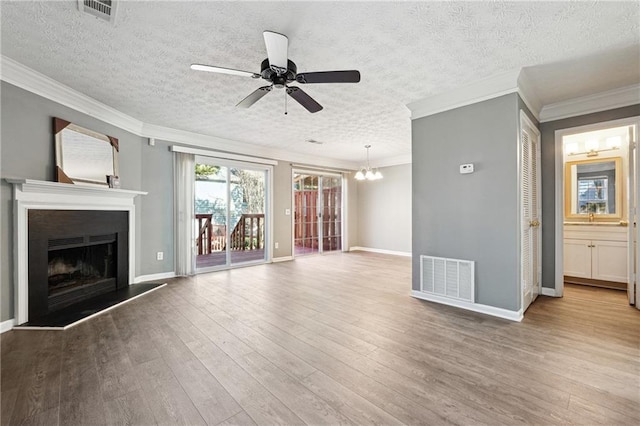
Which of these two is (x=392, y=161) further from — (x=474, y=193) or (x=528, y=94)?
(x=474, y=193)

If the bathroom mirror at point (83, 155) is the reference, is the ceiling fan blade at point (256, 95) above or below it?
above

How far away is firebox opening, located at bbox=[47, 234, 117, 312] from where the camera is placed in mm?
3265

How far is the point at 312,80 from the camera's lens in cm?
224

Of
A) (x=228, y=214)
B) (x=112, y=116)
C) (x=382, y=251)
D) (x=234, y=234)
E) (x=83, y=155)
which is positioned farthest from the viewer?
(x=382, y=251)

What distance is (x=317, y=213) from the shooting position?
770 centimetres

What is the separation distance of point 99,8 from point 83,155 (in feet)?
7.51

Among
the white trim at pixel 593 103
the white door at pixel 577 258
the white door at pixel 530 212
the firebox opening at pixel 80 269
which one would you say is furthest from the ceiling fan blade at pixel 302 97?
A: the white door at pixel 577 258

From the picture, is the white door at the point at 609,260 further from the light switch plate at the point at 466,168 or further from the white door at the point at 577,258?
the light switch plate at the point at 466,168

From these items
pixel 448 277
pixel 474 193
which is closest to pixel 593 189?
pixel 474 193

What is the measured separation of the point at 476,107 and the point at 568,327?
2.52 m

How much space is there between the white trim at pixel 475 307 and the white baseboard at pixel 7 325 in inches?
177

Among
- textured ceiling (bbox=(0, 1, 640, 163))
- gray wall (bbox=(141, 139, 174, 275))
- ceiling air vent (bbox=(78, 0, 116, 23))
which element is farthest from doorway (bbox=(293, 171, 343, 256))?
ceiling air vent (bbox=(78, 0, 116, 23))

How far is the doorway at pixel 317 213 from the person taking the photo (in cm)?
742

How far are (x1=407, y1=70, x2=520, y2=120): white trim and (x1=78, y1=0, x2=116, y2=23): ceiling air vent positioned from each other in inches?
126
